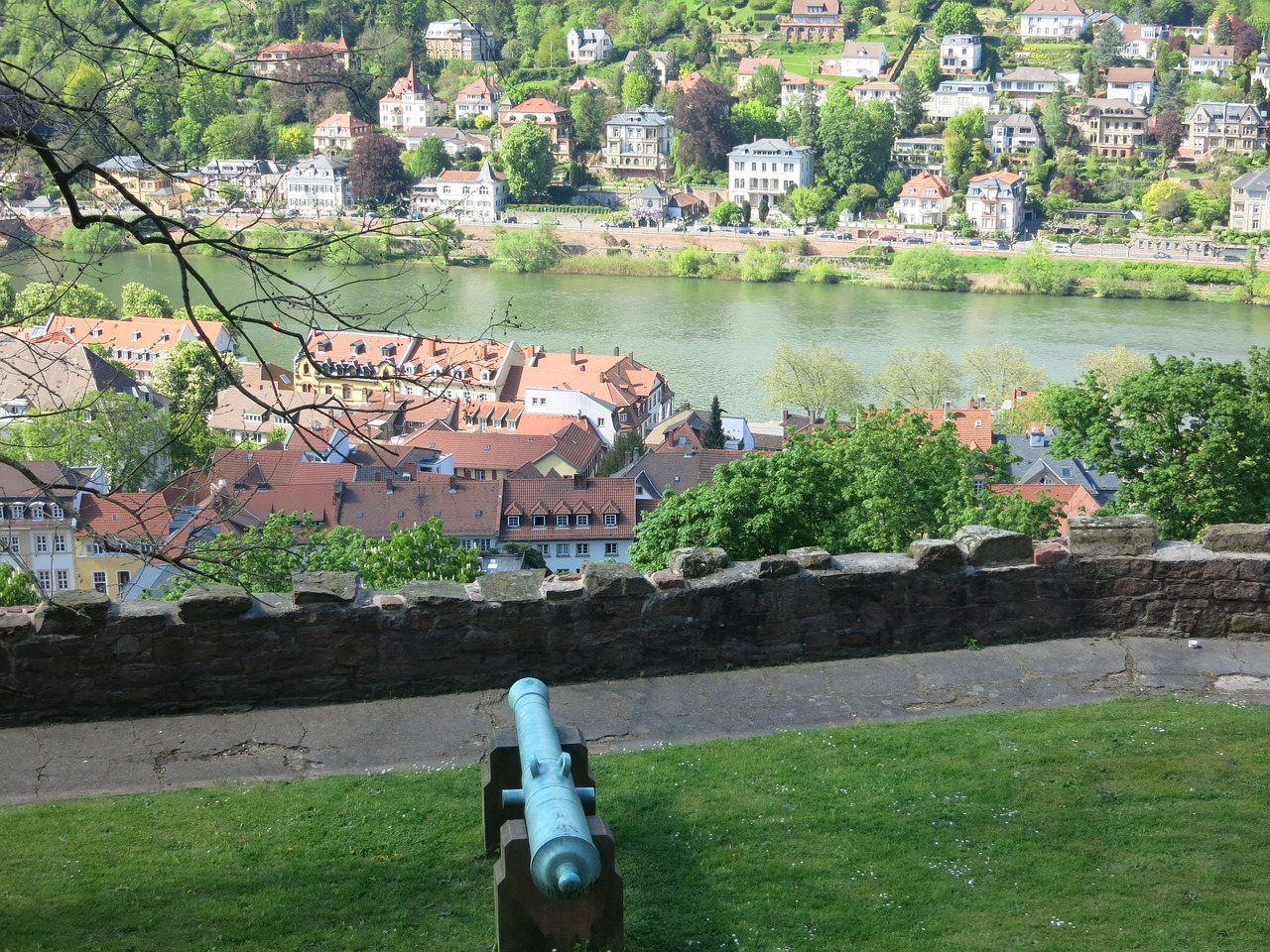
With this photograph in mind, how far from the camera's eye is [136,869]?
466 centimetres

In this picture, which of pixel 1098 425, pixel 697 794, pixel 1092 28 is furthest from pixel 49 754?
pixel 1092 28

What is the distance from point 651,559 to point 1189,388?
18.3 feet

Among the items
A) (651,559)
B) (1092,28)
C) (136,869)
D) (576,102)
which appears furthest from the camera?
(1092,28)

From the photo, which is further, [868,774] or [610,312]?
[610,312]

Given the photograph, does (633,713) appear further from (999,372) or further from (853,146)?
(853,146)

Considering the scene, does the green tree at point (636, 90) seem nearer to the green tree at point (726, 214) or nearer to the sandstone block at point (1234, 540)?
the green tree at point (726, 214)

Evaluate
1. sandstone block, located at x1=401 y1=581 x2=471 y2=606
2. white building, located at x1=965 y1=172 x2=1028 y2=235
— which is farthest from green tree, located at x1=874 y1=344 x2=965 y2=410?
sandstone block, located at x1=401 y1=581 x2=471 y2=606

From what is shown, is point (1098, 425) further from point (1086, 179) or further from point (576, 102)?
point (576, 102)

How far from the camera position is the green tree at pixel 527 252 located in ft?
236

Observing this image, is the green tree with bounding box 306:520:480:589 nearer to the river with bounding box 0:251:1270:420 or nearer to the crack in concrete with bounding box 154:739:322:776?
the crack in concrete with bounding box 154:739:322:776

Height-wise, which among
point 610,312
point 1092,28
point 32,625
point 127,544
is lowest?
point 610,312

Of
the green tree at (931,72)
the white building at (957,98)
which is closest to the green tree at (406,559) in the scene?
the white building at (957,98)

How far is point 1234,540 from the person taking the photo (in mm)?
6777

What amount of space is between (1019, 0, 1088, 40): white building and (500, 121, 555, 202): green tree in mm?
41135
